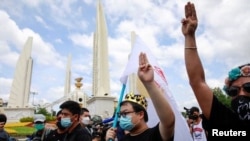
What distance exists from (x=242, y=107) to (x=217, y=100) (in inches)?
6.2

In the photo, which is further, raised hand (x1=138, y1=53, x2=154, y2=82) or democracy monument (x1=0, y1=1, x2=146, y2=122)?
democracy monument (x1=0, y1=1, x2=146, y2=122)

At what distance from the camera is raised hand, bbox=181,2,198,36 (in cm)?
229

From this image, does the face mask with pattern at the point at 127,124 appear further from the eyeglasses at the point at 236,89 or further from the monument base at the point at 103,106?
the monument base at the point at 103,106

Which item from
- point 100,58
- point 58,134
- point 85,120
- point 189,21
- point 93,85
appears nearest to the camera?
point 189,21

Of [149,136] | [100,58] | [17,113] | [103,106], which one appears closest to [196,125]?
[149,136]

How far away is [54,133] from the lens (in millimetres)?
4215

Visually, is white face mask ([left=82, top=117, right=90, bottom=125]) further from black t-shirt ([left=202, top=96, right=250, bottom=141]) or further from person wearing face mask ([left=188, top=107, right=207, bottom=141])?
black t-shirt ([left=202, top=96, right=250, bottom=141])

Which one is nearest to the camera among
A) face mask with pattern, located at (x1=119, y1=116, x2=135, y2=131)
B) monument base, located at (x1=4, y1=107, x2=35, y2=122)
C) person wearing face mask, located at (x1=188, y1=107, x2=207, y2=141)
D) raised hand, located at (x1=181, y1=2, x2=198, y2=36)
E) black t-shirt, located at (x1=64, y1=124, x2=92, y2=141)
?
raised hand, located at (x1=181, y1=2, x2=198, y2=36)

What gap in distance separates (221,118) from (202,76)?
0.31m

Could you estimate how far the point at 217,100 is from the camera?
207cm

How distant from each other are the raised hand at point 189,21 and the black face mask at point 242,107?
554 millimetres

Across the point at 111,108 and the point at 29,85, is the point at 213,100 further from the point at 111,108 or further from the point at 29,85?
the point at 29,85

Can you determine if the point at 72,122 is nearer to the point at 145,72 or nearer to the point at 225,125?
the point at 145,72

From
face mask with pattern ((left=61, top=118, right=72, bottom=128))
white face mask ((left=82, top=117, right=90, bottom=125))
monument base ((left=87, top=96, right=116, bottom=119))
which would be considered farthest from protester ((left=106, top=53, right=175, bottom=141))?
monument base ((left=87, top=96, right=116, bottom=119))
